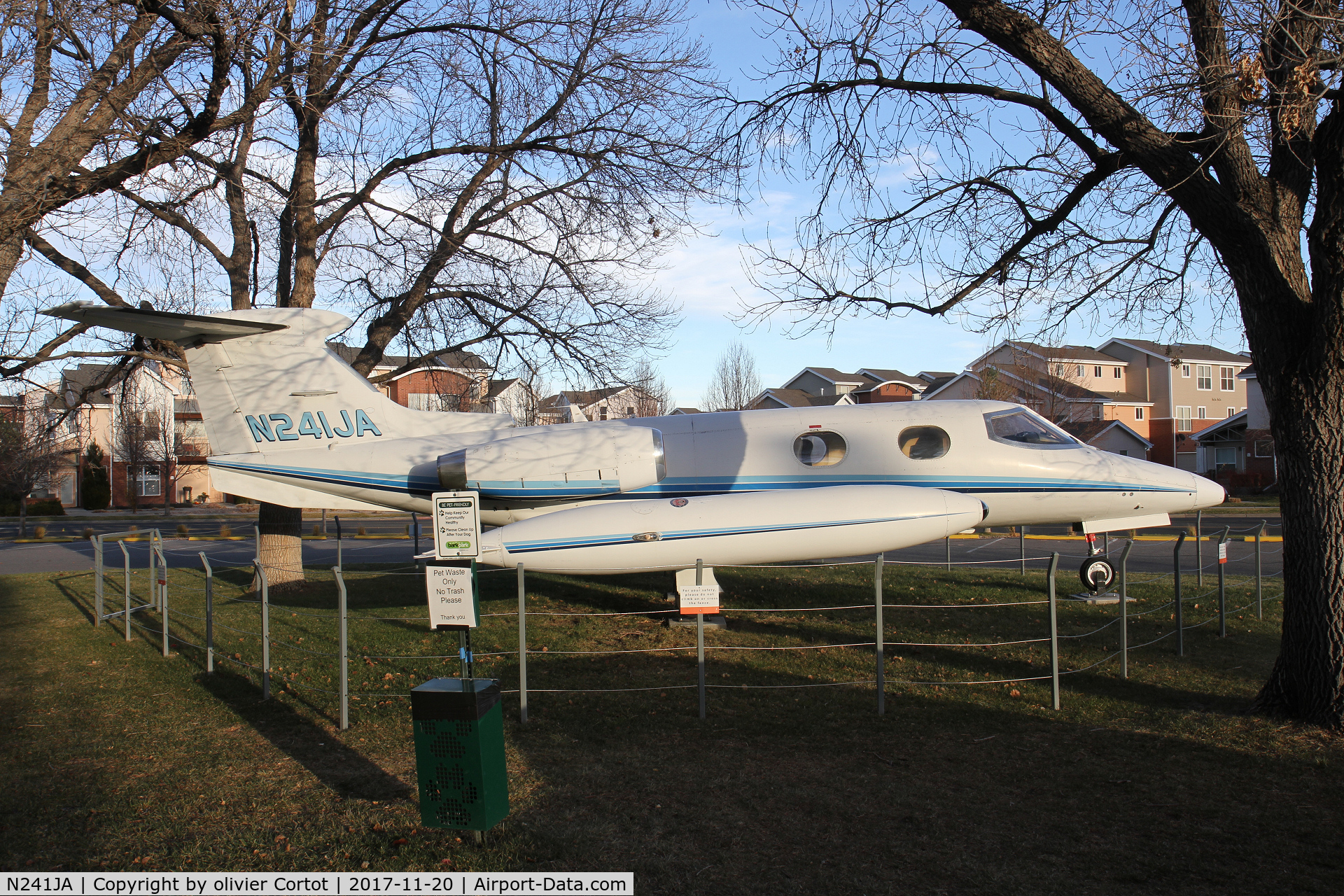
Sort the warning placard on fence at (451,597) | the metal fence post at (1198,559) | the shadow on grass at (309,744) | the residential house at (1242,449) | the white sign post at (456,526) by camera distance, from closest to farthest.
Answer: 1. the warning placard on fence at (451,597)
2. the white sign post at (456,526)
3. the shadow on grass at (309,744)
4. the metal fence post at (1198,559)
5. the residential house at (1242,449)

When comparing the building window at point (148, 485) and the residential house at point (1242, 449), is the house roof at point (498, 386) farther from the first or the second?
the building window at point (148, 485)

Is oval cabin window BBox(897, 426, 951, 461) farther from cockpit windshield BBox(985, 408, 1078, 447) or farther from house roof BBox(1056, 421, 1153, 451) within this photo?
house roof BBox(1056, 421, 1153, 451)

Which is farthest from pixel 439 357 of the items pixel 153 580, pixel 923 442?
pixel 923 442

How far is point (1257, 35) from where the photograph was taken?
629 centimetres

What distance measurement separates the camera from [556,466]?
453 inches

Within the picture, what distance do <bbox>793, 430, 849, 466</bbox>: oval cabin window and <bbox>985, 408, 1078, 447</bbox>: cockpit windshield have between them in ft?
7.06

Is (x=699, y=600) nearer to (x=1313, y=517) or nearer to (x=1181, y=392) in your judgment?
(x=1313, y=517)

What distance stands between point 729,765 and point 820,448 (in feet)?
21.7

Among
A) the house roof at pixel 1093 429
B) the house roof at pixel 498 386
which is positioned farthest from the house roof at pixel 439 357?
the house roof at pixel 1093 429

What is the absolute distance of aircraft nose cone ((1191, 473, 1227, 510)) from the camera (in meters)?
12.2

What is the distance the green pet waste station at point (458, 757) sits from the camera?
4852 millimetres

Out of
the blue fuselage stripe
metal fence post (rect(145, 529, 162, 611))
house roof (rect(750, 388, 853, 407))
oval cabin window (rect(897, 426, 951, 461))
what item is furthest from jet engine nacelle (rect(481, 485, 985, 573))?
house roof (rect(750, 388, 853, 407))

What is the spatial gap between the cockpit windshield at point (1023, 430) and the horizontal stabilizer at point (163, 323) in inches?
402

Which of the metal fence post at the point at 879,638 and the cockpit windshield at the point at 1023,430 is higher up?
the cockpit windshield at the point at 1023,430
